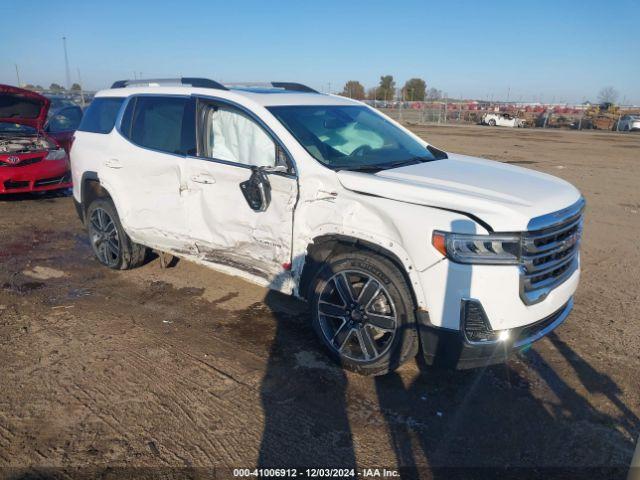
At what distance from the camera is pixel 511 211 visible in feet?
9.97

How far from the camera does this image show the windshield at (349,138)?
3.98 metres

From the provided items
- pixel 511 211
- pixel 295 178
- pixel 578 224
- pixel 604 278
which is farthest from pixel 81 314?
pixel 604 278

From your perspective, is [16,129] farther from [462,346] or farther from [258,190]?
[462,346]

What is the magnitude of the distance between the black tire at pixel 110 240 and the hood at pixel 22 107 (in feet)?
15.9

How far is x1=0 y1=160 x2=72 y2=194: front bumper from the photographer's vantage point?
8961 millimetres

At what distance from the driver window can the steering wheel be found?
65cm

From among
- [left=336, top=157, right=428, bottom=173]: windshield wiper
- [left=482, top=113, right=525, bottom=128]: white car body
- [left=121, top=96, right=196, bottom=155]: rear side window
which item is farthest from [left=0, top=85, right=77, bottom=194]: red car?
[left=482, top=113, right=525, bottom=128]: white car body

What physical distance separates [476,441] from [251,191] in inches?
92.3

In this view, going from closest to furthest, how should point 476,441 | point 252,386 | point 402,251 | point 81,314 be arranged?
point 476,441
point 402,251
point 252,386
point 81,314

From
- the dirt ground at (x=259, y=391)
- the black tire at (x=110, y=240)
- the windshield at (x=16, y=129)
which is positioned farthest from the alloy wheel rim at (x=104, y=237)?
the windshield at (x=16, y=129)

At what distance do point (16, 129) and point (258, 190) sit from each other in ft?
25.3

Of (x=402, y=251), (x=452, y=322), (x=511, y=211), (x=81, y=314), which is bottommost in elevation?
(x=81, y=314)

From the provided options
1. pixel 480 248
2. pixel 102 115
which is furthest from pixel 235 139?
pixel 480 248

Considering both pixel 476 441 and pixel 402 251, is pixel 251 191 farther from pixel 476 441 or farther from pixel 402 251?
pixel 476 441
